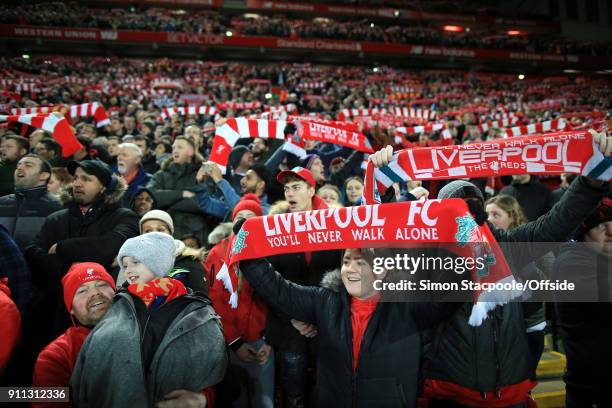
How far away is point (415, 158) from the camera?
250cm

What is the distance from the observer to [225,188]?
4211mm

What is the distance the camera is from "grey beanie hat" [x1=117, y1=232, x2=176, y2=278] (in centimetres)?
224

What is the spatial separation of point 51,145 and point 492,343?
487cm

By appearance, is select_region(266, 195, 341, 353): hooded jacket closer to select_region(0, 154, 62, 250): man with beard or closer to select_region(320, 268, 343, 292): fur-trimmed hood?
select_region(320, 268, 343, 292): fur-trimmed hood

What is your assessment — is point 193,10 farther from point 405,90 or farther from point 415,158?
point 415,158

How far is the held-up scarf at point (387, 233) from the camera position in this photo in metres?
1.91

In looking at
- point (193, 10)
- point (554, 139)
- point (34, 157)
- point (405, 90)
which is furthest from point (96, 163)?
point (193, 10)

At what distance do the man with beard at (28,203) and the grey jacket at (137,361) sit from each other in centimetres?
160

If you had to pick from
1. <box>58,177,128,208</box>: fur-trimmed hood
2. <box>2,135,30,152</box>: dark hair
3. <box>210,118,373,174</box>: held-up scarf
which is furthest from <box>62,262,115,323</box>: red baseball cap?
<box>210,118,373,174</box>: held-up scarf

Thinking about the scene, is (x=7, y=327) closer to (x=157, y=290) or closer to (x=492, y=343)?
(x=157, y=290)

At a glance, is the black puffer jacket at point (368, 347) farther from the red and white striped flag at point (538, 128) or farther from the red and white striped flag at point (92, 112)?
the red and white striped flag at point (92, 112)

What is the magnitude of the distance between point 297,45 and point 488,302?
32.6m

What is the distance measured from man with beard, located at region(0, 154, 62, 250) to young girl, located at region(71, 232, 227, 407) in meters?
1.59

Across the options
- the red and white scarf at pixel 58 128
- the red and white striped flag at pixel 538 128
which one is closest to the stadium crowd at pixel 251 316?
the red and white scarf at pixel 58 128
